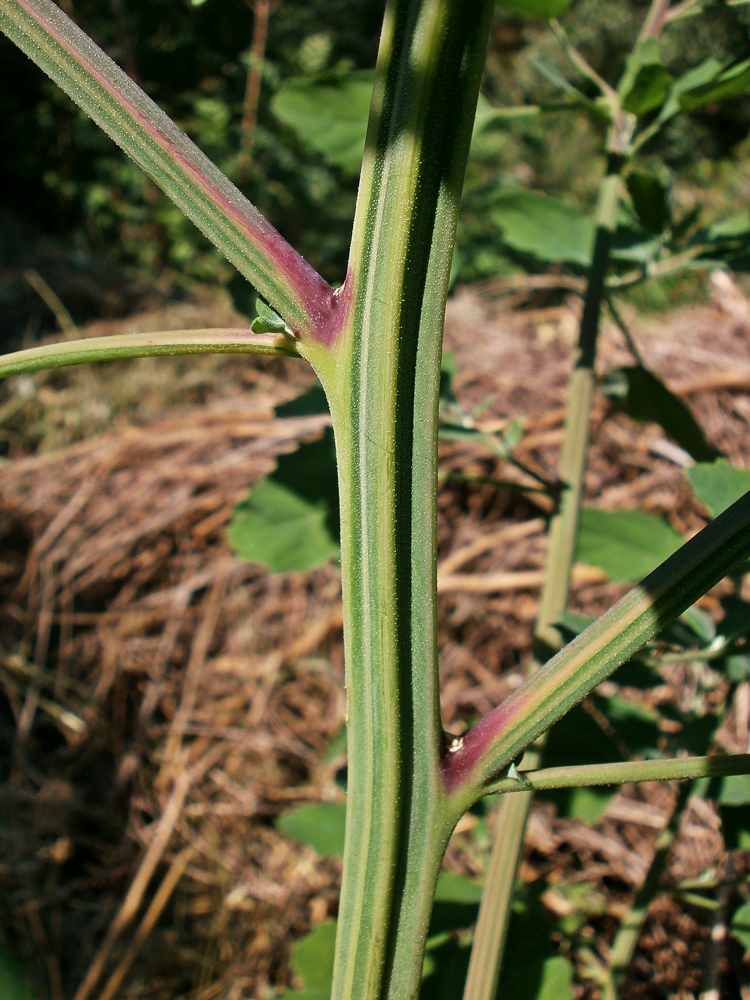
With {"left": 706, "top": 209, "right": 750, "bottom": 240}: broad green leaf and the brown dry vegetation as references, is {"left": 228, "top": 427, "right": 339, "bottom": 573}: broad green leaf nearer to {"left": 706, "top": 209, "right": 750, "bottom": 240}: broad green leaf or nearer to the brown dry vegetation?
{"left": 706, "top": 209, "right": 750, "bottom": 240}: broad green leaf

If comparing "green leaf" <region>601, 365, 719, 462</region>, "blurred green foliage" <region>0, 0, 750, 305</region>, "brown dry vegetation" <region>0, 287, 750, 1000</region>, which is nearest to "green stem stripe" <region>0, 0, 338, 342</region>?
"green leaf" <region>601, 365, 719, 462</region>

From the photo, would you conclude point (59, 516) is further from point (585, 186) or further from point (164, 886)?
point (585, 186)

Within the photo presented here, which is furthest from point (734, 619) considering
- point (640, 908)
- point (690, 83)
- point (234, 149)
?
point (234, 149)

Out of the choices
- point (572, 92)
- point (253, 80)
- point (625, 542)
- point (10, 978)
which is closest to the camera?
point (10, 978)

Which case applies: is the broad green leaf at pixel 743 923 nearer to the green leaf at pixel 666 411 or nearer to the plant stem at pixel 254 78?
the green leaf at pixel 666 411

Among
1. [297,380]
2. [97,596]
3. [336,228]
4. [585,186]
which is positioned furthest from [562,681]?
[585,186]

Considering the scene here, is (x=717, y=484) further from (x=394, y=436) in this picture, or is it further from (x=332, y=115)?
(x=332, y=115)

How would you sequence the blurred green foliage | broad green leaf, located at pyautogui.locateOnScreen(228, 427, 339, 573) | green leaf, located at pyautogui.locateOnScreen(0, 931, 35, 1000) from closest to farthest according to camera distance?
green leaf, located at pyautogui.locateOnScreen(0, 931, 35, 1000) → broad green leaf, located at pyautogui.locateOnScreen(228, 427, 339, 573) → the blurred green foliage
